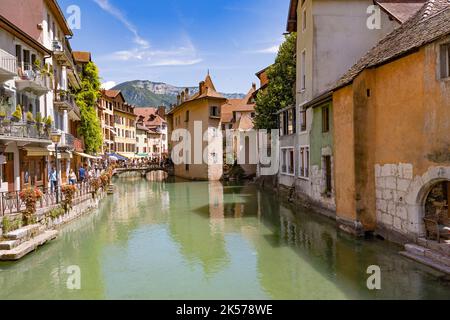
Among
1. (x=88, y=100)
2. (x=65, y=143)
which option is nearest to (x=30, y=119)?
(x=65, y=143)

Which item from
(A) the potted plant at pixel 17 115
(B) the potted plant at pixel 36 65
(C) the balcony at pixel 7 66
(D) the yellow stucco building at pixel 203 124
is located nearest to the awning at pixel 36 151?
(A) the potted plant at pixel 17 115

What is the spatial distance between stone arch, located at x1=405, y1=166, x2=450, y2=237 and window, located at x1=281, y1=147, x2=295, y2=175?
54.7 feet

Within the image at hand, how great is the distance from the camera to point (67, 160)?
107 ft

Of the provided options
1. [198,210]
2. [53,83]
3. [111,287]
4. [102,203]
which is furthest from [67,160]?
[111,287]

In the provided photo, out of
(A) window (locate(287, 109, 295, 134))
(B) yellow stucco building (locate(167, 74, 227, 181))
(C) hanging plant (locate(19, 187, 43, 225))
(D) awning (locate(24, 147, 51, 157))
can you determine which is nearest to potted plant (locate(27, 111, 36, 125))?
(D) awning (locate(24, 147, 51, 157))

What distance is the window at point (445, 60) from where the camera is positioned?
1166 centimetres

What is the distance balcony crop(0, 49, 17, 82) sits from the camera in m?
17.9

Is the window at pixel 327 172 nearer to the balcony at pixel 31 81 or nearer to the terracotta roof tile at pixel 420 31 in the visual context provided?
the terracotta roof tile at pixel 420 31

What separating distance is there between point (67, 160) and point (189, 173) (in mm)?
25592

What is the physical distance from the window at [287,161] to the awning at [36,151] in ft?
57.9

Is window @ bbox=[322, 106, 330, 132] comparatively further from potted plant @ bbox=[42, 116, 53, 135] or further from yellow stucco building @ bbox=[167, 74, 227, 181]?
yellow stucco building @ bbox=[167, 74, 227, 181]

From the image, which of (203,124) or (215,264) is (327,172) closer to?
(215,264)

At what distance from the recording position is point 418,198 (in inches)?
511
